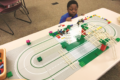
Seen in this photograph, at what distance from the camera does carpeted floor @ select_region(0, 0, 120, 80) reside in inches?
63.5

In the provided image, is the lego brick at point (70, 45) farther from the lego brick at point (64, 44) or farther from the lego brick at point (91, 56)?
the lego brick at point (91, 56)

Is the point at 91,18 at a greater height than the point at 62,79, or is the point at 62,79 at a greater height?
the point at 91,18

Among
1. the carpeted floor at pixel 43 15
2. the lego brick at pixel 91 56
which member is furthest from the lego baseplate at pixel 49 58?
the carpeted floor at pixel 43 15

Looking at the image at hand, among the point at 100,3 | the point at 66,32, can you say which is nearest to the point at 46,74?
the point at 66,32

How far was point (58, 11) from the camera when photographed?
2207mm

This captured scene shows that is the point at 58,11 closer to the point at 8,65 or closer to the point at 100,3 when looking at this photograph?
the point at 100,3

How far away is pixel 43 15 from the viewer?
6.84ft

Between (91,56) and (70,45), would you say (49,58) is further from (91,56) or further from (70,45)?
(91,56)

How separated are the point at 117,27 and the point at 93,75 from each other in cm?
63

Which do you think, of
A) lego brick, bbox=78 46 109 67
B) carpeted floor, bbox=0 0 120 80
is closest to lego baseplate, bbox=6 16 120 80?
lego brick, bbox=78 46 109 67

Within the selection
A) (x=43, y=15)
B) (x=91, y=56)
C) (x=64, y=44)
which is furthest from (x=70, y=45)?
(x=43, y=15)

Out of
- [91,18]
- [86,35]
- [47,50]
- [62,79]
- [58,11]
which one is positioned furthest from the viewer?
[58,11]

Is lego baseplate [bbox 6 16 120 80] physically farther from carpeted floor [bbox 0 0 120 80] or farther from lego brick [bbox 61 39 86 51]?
carpeted floor [bbox 0 0 120 80]

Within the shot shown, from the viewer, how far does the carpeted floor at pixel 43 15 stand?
5.30 feet
